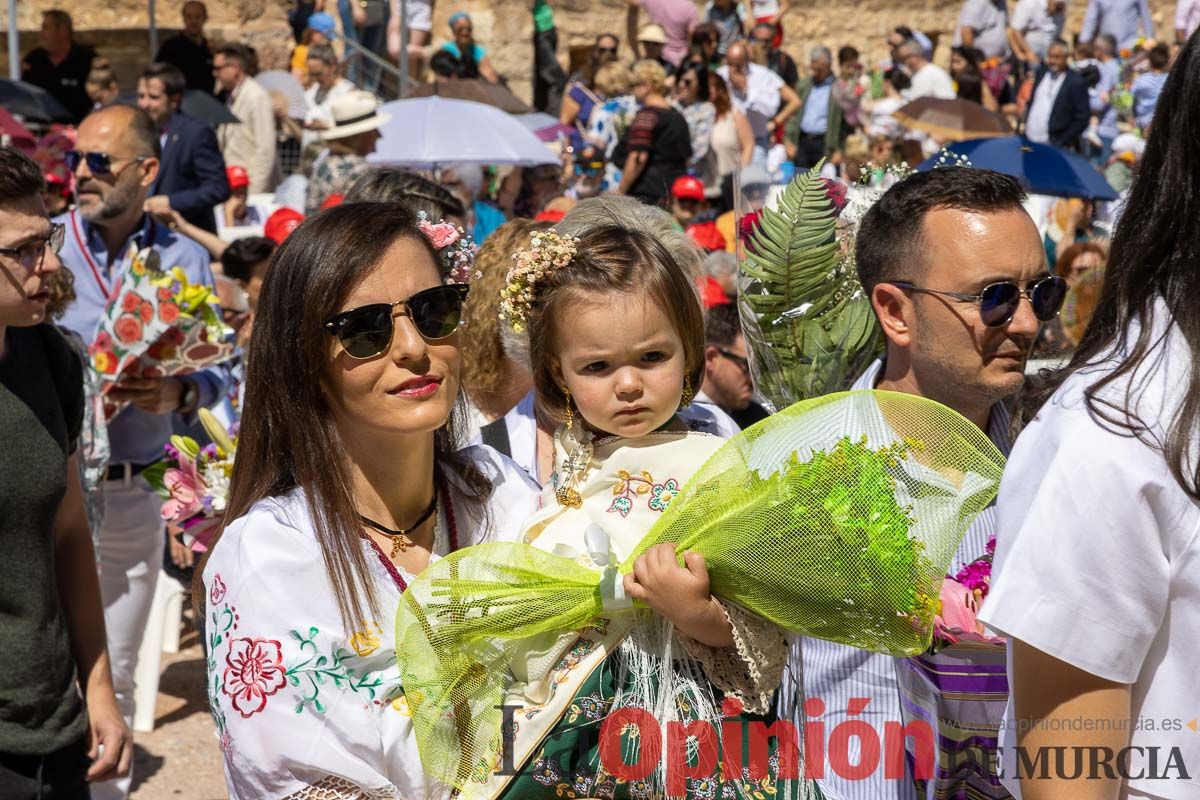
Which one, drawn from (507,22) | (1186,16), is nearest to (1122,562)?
(1186,16)

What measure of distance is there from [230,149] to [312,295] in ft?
36.1

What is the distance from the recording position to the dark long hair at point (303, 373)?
2.45m

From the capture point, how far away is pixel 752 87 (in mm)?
15906

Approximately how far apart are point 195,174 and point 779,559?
7.72 meters

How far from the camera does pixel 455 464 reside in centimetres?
274

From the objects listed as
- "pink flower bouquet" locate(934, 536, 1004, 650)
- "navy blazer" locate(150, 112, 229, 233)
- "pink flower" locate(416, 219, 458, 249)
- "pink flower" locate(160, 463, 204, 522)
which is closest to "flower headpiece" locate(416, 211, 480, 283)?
"pink flower" locate(416, 219, 458, 249)

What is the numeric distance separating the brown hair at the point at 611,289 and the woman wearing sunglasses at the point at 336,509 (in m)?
0.39

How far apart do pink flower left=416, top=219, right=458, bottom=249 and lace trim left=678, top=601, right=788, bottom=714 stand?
2.86 feet

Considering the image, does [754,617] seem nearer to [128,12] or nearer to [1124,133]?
[1124,133]

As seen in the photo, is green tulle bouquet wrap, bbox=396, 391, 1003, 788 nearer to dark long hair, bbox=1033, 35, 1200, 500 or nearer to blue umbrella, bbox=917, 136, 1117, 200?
dark long hair, bbox=1033, 35, 1200, 500

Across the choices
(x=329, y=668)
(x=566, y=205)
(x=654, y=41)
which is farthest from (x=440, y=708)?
(x=654, y=41)

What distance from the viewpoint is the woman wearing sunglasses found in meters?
2.24

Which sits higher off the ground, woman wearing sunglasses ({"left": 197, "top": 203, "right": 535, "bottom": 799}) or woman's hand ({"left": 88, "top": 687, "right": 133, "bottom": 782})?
woman wearing sunglasses ({"left": 197, "top": 203, "right": 535, "bottom": 799})

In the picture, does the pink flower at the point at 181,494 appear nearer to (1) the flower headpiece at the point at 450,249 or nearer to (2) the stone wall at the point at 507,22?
(1) the flower headpiece at the point at 450,249
